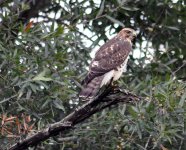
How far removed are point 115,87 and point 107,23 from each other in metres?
3.25

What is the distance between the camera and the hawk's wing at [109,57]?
6355mm

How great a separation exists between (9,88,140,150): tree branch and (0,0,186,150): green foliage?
17 centimetres

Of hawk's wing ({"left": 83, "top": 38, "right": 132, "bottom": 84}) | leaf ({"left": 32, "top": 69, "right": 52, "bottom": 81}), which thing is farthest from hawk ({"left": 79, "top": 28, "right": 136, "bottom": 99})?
leaf ({"left": 32, "top": 69, "right": 52, "bottom": 81})

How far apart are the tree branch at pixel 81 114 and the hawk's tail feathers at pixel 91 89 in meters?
0.78

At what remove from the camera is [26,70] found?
608 centimetres

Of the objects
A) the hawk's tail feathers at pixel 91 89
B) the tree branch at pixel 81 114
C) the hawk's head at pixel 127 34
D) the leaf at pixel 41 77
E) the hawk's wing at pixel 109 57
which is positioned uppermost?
the hawk's head at pixel 127 34

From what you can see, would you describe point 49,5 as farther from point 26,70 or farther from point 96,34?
point 26,70

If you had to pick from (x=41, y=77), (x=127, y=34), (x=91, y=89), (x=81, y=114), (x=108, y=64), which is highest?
(x=127, y=34)

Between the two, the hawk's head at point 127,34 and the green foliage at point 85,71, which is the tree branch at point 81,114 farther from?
the hawk's head at point 127,34

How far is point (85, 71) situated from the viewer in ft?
23.7

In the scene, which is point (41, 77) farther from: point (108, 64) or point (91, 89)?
point (108, 64)

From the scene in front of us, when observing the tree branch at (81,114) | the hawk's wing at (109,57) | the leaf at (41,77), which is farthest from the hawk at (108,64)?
the tree branch at (81,114)

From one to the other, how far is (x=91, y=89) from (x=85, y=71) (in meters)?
1.44

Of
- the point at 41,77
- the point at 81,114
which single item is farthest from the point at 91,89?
the point at 81,114
